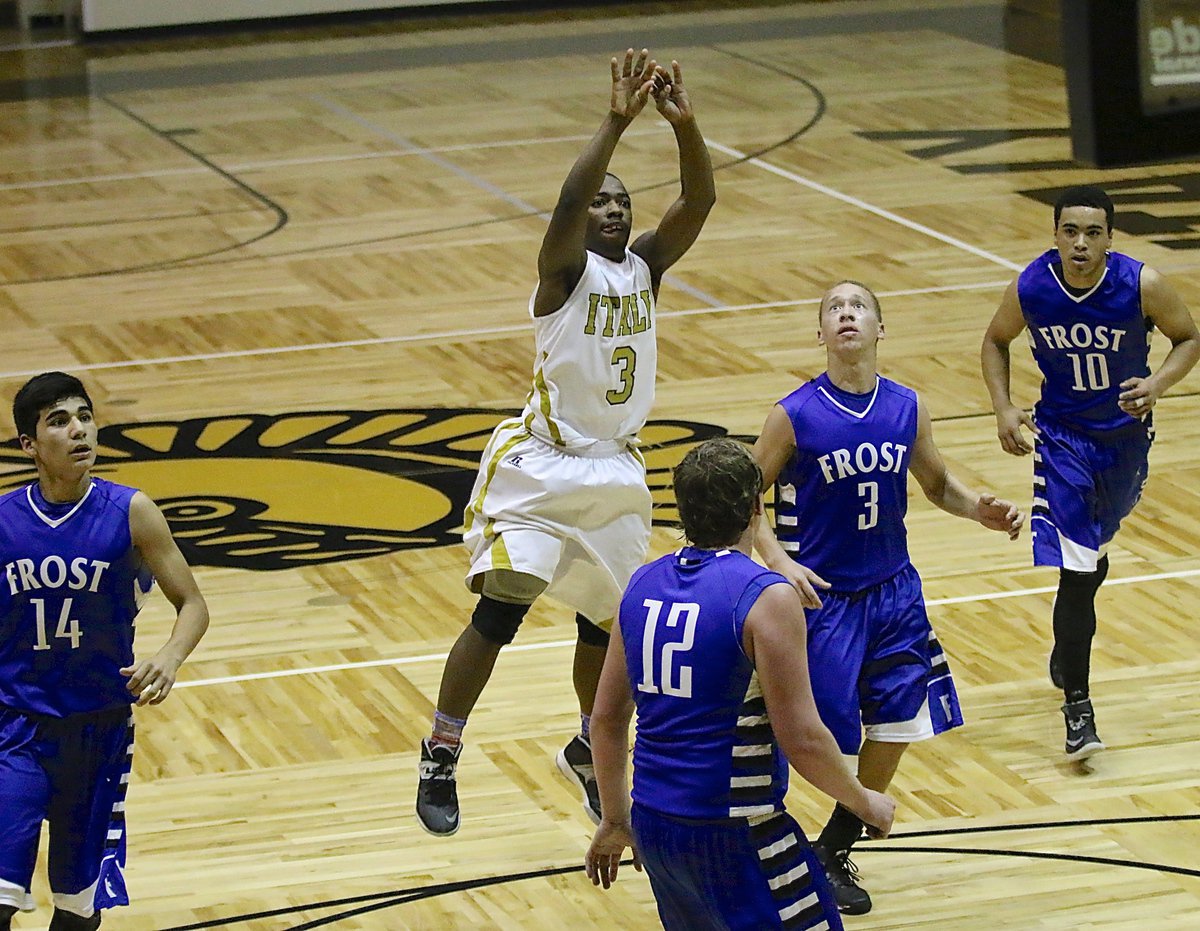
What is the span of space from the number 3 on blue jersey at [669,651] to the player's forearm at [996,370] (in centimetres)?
288

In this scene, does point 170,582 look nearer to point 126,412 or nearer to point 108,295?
point 126,412

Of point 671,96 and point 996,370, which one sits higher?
point 671,96

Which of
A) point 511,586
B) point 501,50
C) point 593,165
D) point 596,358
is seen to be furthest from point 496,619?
point 501,50

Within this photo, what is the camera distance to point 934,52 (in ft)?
66.8

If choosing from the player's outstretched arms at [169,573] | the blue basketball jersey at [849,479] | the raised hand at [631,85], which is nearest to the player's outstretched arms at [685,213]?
the raised hand at [631,85]

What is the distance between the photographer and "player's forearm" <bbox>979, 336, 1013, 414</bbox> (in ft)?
22.3

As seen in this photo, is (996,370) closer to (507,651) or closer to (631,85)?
(631,85)

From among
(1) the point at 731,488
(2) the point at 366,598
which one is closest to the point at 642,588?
(1) the point at 731,488

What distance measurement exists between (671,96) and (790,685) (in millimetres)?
2147

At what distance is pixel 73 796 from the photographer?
496 cm

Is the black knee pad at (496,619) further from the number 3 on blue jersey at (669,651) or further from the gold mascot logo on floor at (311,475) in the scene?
the gold mascot logo on floor at (311,475)

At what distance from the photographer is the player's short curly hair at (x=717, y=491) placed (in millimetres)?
4113

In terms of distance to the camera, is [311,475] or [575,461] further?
[311,475]

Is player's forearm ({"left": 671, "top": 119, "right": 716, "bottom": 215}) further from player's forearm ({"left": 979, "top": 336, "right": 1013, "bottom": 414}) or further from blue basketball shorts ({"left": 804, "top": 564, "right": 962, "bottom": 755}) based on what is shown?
player's forearm ({"left": 979, "top": 336, "right": 1013, "bottom": 414})
